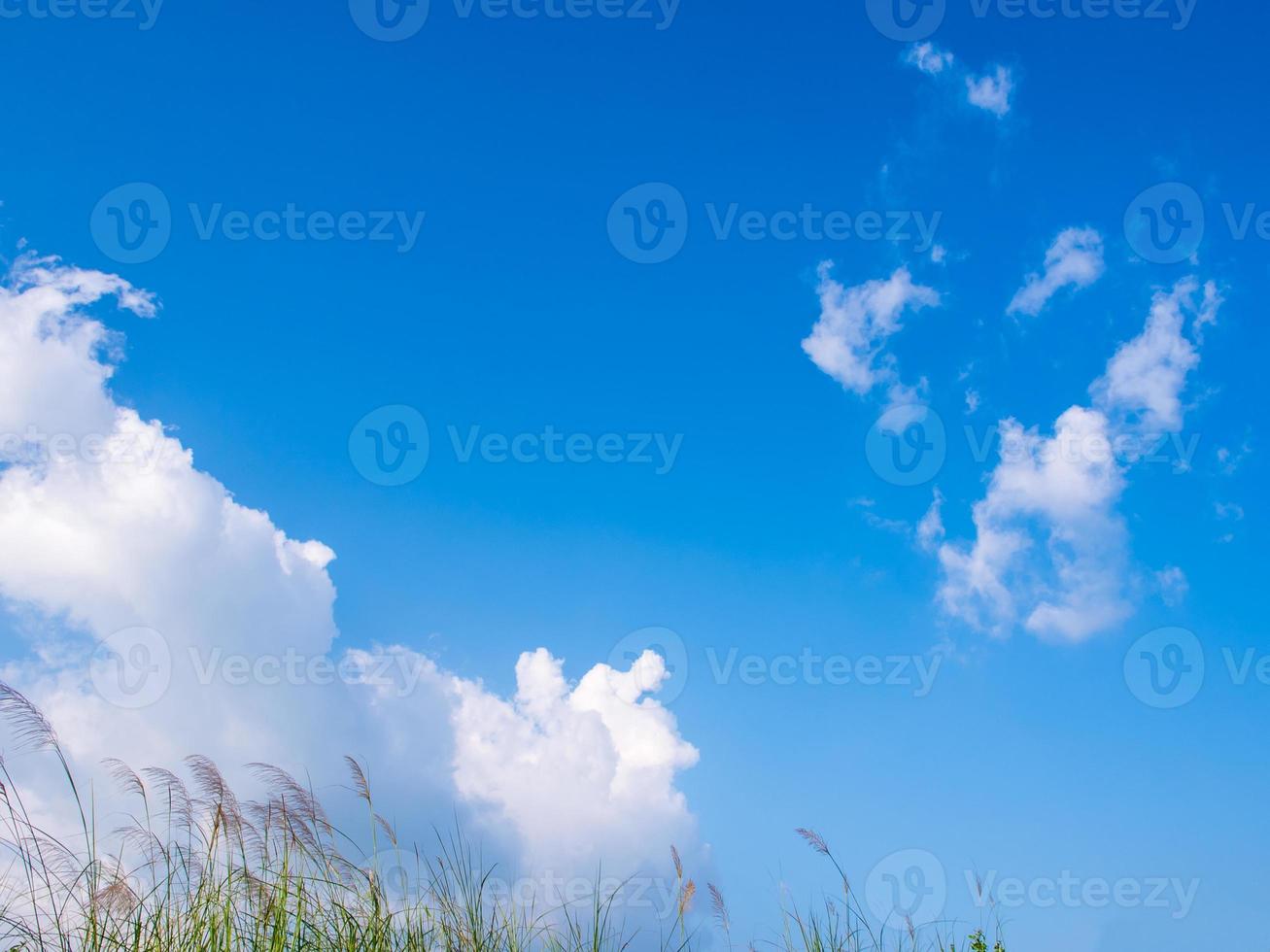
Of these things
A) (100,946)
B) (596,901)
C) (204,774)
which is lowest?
(100,946)

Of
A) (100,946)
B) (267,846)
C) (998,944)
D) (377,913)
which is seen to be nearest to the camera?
(100,946)

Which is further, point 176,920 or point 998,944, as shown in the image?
point 998,944

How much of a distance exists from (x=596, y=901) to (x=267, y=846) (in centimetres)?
241

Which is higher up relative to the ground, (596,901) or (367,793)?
(367,793)

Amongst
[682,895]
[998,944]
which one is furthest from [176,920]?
[998,944]

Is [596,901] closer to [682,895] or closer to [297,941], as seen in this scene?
[682,895]

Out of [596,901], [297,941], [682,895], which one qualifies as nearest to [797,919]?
[682,895]

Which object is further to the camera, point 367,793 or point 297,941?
point 367,793

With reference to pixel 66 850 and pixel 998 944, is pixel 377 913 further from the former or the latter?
pixel 998 944

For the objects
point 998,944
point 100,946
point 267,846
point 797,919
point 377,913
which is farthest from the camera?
point 998,944

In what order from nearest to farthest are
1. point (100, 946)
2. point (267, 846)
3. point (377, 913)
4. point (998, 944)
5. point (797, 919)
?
point (100, 946) → point (377, 913) → point (267, 846) → point (797, 919) → point (998, 944)

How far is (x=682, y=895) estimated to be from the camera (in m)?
7.57

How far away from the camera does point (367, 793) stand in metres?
7.40

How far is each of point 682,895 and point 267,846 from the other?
3.04 m
